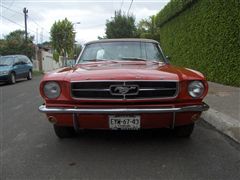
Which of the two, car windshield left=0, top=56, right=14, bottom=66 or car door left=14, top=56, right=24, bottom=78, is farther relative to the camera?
car door left=14, top=56, right=24, bottom=78

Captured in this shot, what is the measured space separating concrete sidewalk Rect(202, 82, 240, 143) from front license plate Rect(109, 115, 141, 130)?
1690 millimetres

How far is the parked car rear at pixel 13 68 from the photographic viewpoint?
19.9 metres

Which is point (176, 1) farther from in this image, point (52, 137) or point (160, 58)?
point (52, 137)

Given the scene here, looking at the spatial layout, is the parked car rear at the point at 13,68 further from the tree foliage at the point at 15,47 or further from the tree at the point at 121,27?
the tree at the point at 121,27

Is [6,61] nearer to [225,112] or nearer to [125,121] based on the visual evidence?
[225,112]

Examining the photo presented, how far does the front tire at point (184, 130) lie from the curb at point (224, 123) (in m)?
0.68

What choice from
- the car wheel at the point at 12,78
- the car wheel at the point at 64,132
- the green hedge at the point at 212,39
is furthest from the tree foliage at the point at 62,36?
the car wheel at the point at 64,132

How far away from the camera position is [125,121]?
5035 millimetres

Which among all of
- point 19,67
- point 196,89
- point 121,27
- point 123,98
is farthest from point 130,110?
point 121,27

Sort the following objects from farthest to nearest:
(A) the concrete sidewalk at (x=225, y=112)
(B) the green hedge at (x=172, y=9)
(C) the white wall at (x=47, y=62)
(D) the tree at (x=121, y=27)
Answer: (C) the white wall at (x=47, y=62) → (D) the tree at (x=121, y=27) → (B) the green hedge at (x=172, y=9) → (A) the concrete sidewalk at (x=225, y=112)

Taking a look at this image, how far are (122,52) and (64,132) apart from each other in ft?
5.92

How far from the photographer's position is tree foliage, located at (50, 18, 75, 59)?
64750mm

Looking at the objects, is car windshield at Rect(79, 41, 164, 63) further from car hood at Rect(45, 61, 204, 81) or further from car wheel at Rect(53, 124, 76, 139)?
car wheel at Rect(53, 124, 76, 139)

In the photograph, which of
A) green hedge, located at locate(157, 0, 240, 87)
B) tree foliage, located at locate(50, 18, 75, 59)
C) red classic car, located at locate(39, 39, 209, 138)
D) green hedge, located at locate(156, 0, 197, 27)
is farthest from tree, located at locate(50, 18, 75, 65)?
red classic car, located at locate(39, 39, 209, 138)
